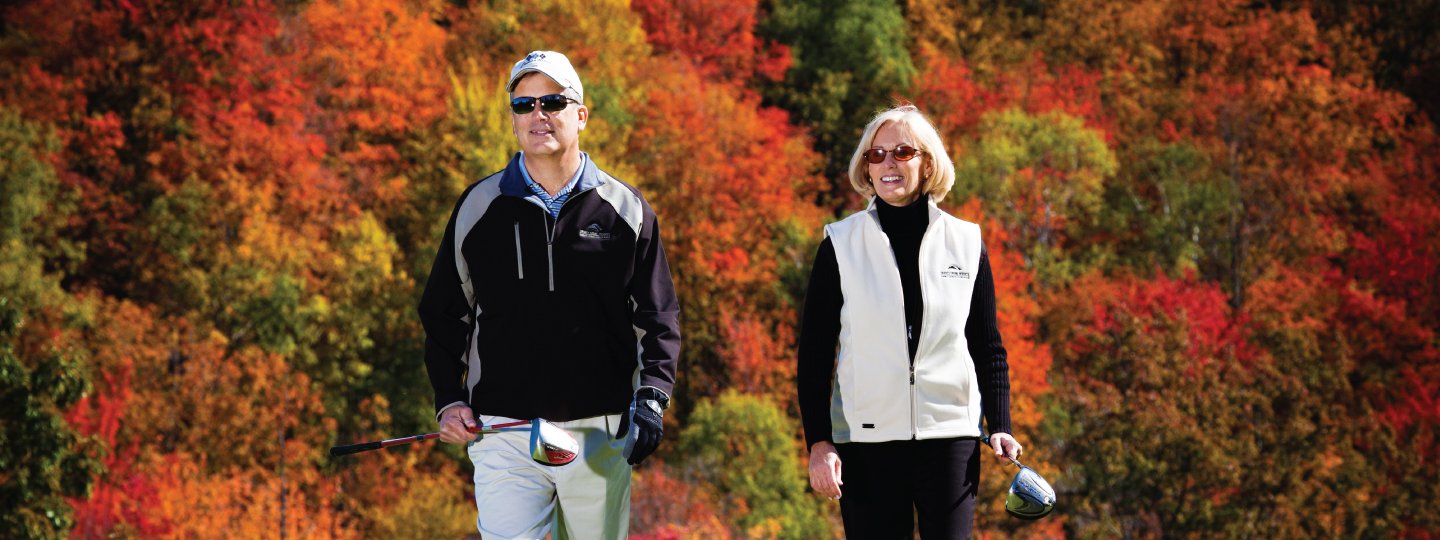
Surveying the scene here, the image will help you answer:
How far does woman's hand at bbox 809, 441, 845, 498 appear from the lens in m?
6.16

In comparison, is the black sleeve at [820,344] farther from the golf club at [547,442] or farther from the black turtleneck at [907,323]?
the golf club at [547,442]

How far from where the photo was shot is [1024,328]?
5278cm

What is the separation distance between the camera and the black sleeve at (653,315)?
6.29 m

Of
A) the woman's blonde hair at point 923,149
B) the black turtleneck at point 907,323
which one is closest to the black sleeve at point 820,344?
the black turtleneck at point 907,323

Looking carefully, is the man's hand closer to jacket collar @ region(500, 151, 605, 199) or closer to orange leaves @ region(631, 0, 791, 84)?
jacket collar @ region(500, 151, 605, 199)

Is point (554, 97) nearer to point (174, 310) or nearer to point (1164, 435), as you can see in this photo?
point (1164, 435)

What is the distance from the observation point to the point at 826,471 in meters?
6.17

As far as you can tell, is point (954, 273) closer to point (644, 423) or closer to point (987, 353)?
point (987, 353)

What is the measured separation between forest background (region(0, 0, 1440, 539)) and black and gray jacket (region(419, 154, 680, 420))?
33947 mm

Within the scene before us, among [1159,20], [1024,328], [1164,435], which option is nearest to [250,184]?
[1024,328]

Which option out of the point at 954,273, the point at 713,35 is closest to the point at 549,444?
the point at 954,273

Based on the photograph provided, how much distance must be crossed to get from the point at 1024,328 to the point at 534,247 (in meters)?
47.5

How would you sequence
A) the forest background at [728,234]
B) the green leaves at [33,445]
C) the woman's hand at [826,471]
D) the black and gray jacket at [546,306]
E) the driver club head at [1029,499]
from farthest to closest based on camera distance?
the forest background at [728,234] < the green leaves at [33,445] < the black and gray jacket at [546,306] < the woman's hand at [826,471] < the driver club head at [1029,499]

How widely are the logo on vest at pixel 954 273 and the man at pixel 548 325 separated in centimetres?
93
